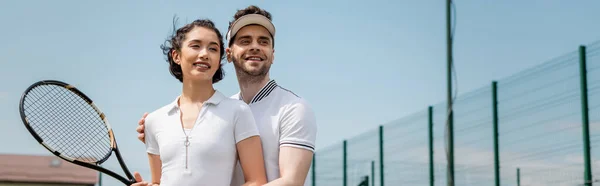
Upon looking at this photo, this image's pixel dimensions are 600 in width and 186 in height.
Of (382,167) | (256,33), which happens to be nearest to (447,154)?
(382,167)

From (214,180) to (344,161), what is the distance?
1035 centimetres

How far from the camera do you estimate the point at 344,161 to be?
45.5 feet

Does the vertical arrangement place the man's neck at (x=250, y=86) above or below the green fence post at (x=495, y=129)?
below

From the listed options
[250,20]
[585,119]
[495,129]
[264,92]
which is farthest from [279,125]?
[495,129]

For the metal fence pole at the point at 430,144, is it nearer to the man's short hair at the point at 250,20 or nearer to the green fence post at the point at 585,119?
the green fence post at the point at 585,119

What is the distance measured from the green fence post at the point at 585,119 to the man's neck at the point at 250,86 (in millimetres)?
5818

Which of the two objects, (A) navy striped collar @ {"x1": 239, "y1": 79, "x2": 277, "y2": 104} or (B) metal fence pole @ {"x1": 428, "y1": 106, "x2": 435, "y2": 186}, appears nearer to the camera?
(A) navy striped collar @ {"x1": 239, "y1": 79, "x2": 277, "y2": 104}

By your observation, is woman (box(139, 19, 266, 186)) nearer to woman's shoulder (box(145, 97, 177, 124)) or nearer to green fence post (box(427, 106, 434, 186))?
woman's shoulder (box(145, 97, 177, 124))

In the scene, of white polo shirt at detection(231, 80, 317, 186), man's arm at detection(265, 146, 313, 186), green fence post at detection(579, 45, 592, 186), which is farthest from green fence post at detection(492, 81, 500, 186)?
man's arm at detection(265, 146, 313, 186)

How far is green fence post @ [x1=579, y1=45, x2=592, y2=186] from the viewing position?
356 inches

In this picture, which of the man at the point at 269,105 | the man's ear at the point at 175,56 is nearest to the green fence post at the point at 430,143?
the man at the point at 269,105

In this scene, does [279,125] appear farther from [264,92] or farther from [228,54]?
[228,54]

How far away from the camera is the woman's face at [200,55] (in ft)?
12.1

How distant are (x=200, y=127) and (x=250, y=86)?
0.33 meters
